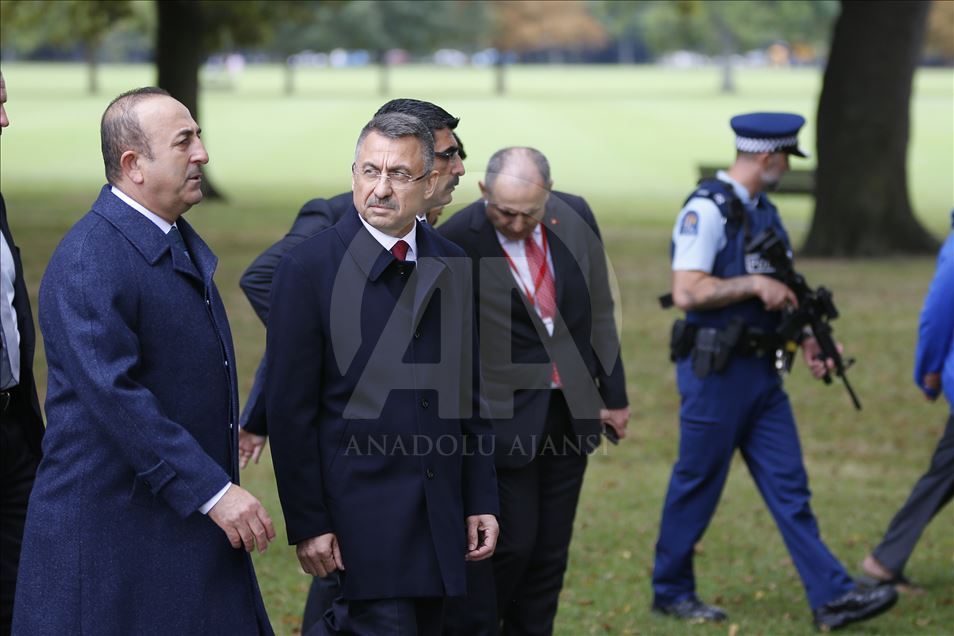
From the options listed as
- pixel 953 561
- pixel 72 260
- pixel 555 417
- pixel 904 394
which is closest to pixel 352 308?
pixel 72 260

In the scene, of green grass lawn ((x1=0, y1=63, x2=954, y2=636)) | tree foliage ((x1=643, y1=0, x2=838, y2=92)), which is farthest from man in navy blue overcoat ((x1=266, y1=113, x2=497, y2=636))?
tree foliage ((x1=643, y1=0, x2=838, y2=92))

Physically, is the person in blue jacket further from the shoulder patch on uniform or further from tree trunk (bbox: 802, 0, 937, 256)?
tree trunk (bbox: 802, 0, 937, 256)

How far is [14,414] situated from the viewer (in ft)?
17.4

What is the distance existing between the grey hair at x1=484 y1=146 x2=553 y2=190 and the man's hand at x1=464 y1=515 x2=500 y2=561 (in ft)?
5.55

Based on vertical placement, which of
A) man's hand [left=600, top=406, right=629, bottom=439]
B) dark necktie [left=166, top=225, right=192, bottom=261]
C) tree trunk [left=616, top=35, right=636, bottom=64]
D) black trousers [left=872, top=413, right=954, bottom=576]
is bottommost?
tree trunk [left=616, top=35, right=636, bottom=64]

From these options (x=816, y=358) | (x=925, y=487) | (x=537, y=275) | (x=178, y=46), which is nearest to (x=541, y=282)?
(x=537, y=275)

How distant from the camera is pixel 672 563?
738 centimetres

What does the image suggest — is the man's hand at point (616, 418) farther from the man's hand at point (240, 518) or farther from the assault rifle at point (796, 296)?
the man's hand at point (240, 518)

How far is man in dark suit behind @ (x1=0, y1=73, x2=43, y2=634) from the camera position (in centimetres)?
523

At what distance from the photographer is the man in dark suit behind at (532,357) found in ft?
19.7

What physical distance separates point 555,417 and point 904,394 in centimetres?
767

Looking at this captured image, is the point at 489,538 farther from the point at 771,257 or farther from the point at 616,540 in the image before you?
the point at 616,540

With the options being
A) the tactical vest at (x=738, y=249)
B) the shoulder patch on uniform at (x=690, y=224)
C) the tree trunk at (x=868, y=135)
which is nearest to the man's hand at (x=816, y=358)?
the tactical vest at (x=738, y=249)

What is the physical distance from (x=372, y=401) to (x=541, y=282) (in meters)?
1.77
